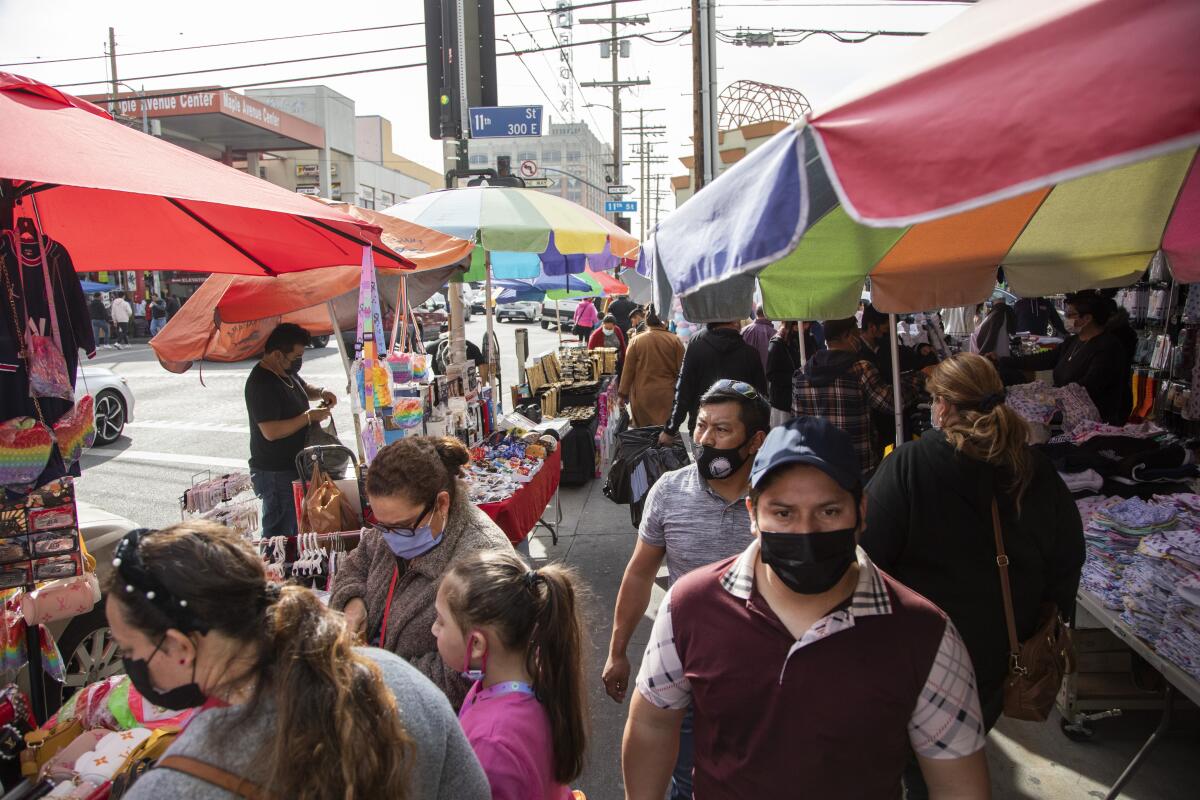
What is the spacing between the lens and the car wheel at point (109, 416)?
11594 millimetres

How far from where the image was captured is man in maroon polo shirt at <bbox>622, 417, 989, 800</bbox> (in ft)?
5.68

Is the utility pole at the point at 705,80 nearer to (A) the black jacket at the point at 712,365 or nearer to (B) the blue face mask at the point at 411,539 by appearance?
(A) the black jacket at the point at 712,365

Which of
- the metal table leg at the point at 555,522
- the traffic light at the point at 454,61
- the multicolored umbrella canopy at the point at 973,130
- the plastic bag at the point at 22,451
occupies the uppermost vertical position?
the traffic light at the point at 454,61

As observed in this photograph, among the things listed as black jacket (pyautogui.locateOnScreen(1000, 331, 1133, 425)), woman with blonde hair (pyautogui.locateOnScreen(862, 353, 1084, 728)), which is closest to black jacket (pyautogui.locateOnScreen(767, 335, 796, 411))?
black jacket (pyautogui.locateOnScreen(1000, 331, 1133, 425))

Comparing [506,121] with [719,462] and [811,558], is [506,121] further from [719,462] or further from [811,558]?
[811,558]

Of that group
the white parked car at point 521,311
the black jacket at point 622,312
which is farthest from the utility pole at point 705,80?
the white parked car at point 521,311

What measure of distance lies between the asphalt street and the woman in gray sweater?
85cm

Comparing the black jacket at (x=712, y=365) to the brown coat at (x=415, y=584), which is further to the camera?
the black jacket at (x=712, y=365)

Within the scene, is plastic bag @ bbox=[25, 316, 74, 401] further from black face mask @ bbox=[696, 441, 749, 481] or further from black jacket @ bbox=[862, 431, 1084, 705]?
black jacket @ bbox=[862, 431, 1084, 705]

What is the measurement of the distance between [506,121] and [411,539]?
7249 mm

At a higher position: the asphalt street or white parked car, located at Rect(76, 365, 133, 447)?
white parked car, located at Rect(76, 365, 133, 447)

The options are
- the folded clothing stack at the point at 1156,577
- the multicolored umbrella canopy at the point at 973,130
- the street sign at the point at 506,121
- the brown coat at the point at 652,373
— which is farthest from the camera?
the street sign at the point at 506,121

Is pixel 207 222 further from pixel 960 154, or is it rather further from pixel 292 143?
pixel 292 143

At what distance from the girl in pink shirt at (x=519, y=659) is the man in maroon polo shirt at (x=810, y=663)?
9.8 inches
